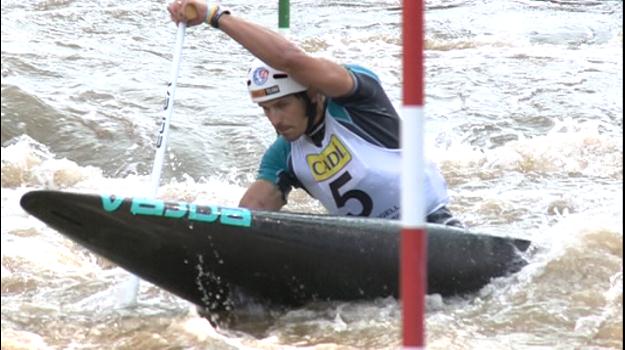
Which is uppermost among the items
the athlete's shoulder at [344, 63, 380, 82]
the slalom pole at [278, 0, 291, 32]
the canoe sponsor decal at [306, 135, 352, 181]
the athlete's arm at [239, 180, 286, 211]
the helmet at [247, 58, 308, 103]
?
the slalom pole at [278, 0, 291, 32]

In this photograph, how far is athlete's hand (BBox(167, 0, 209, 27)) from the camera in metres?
4.73

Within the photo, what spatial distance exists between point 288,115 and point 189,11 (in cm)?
49

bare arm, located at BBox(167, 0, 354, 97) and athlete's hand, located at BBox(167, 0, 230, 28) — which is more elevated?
athlete's hand, located at BBox(167, 0, 230, 28)

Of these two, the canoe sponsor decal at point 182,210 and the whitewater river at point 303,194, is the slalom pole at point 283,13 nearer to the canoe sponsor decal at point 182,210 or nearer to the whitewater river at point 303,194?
the whitewater river at point 303,194

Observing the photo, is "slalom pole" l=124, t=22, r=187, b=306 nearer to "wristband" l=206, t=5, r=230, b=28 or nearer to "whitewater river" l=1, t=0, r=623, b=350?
"whitewater river" l=1, t=0, r=623, b=350

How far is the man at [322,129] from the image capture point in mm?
4613

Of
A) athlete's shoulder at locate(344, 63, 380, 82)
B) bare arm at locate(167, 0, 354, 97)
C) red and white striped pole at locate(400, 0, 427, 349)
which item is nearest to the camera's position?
red and white striped pole at locate(400, 0, 427, 349)

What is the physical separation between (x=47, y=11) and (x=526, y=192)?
7.06 meters

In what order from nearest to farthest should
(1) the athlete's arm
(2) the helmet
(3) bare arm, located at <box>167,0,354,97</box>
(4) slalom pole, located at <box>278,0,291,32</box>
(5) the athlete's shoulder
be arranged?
(3) bare arm, located at <box>167,0,354,97</box> → (2) the helmet → (5) the athlete's shoulder → (1) the athlete's arm → (4) slalom pole, located at <box>278,0,291,32</box>

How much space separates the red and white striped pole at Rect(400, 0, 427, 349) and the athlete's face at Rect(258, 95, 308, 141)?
2.34 m

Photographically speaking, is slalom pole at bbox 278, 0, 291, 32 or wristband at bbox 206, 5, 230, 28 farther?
slalom pole at bbox 278, 0, 291, 32

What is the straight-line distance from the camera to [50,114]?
330 inches

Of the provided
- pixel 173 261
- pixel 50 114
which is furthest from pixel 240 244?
pixel 50 114

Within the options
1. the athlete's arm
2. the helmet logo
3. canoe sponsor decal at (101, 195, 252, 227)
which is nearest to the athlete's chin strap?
the helmet logo
